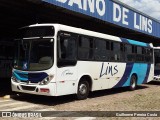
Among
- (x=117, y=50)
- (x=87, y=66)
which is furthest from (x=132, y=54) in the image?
(x=87, y=66)

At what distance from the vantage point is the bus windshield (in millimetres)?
11789

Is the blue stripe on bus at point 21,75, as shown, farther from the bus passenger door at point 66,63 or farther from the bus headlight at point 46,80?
the bus passenger door at point 66,63

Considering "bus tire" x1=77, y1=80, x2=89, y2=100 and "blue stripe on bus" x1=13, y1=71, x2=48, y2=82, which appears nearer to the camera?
"blue stripe on bus" x1=13, y1=71, x2=48, y2=82

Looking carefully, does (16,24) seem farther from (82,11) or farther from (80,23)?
(82,11)

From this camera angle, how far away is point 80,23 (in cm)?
2122

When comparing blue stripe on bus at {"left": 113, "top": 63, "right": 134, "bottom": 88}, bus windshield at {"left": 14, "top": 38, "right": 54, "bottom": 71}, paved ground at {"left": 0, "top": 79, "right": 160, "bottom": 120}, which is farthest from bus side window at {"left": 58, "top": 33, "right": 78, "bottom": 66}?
blue stripe on bus at {"left": 113, "top": 63, "right": 134, "bottom": 88}

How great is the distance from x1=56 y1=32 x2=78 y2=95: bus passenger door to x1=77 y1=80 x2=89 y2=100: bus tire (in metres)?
0.48

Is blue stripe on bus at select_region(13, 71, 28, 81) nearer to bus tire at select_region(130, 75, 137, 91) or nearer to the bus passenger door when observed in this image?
the bus passenger door

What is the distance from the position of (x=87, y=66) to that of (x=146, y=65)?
7307mm

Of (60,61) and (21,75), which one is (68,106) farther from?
(21,75)

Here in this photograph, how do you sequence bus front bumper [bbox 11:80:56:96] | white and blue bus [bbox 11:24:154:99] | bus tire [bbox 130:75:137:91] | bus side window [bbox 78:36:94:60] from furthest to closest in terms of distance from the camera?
bus tire [bbox 130:75:137:91] → bus side window [bbox 78:36:94:60] → white and blue bus [bbox 11:24:154:99] → bus front bumper [bbox 11:80:56:96]

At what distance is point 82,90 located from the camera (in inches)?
527

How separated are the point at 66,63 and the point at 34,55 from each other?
3.94ft

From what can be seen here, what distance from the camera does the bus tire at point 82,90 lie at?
13198 millimetres
